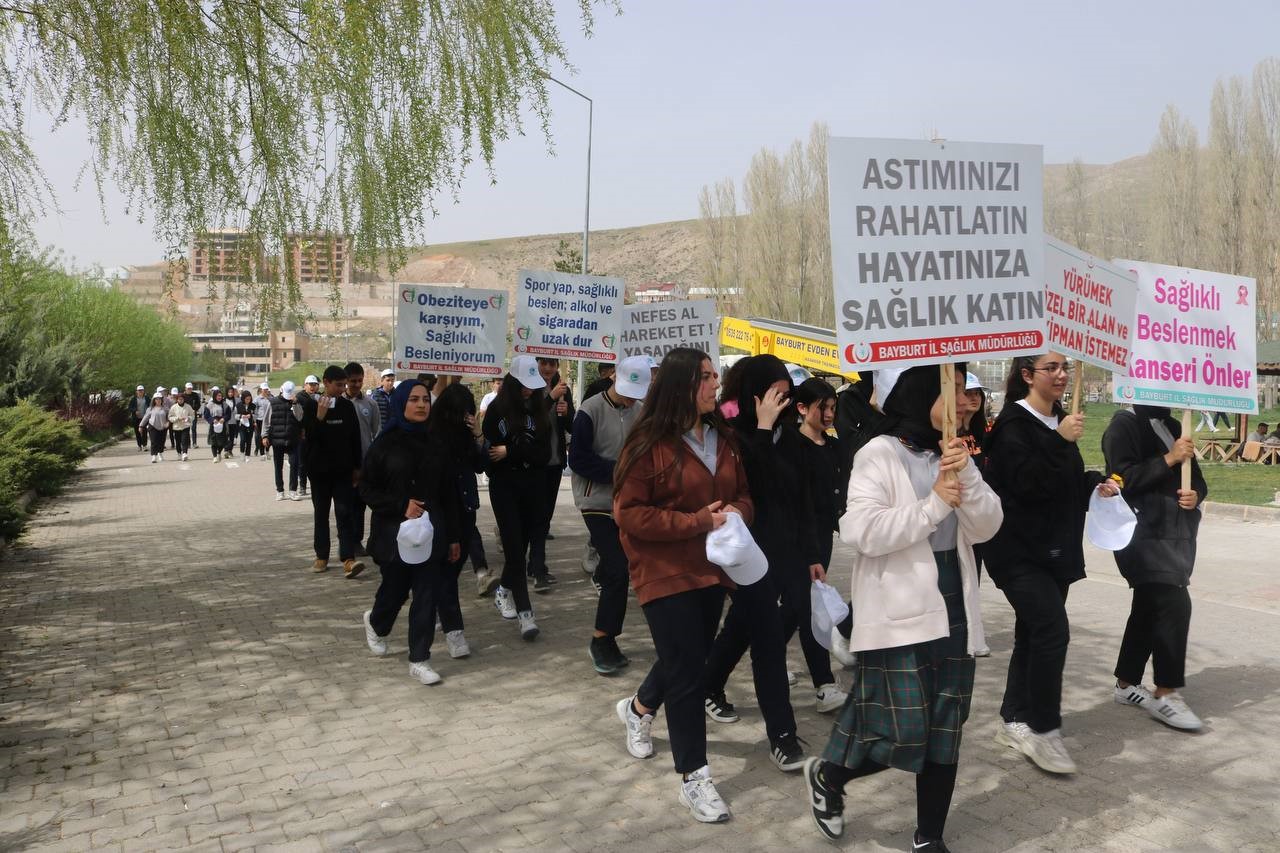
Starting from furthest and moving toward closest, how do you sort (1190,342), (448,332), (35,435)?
(35,435)
(448,332)
(1190,342)

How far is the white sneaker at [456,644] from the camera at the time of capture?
680 cm

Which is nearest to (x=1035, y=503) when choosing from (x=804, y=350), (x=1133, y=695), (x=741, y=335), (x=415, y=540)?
(x=1133, y=695)

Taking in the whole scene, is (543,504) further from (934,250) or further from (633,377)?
(934,250)

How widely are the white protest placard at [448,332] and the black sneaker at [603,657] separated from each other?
289 cm

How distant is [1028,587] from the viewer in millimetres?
4805

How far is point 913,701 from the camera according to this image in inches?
149

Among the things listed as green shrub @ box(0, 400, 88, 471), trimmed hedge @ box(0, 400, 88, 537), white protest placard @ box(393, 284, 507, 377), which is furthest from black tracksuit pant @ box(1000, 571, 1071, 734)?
green shrub @ box(0, 400, 88, 471)

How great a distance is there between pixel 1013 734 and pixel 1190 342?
6.95 ft

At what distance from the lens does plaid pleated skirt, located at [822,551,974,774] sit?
12.5 feet

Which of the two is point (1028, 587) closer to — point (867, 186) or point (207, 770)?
point (867, 186)

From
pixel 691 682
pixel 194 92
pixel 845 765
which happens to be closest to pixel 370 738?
pixel 691 682

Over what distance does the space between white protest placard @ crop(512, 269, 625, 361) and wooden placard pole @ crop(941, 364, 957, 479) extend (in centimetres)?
542

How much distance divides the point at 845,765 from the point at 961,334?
5.28 ft

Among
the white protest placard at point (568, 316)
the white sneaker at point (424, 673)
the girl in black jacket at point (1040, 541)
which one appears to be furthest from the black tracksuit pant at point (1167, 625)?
the white protest placard at point (568, 316)
